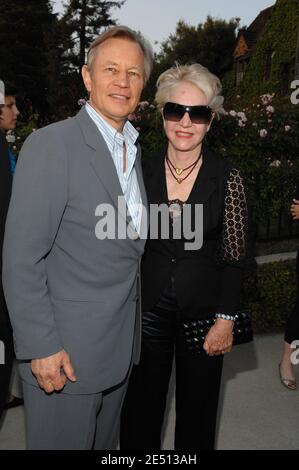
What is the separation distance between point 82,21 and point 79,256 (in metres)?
41.2

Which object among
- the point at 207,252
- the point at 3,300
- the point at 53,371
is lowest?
the point at 53,371

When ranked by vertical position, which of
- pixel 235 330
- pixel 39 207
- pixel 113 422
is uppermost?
pixel 39 207

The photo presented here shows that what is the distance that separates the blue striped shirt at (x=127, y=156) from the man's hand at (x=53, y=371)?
61 centimetres

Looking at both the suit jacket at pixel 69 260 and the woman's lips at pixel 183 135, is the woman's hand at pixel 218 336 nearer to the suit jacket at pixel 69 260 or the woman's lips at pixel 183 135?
the suit jacket at pixel 69 260

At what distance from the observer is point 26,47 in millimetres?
Result: 37906

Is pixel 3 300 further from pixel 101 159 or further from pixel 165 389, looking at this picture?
pixel 165 389

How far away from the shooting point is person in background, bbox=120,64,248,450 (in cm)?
237

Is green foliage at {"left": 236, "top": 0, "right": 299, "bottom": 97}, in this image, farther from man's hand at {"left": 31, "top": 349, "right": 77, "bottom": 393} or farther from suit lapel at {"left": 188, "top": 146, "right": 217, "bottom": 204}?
man's hand at {"left": 31, "top": 349, "right": 77, "bottom": 393}

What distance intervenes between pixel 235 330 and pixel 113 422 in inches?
31.5

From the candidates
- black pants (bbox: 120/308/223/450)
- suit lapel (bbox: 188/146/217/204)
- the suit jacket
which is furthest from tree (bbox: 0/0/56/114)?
the suit jacket

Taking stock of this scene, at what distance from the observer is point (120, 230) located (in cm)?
187

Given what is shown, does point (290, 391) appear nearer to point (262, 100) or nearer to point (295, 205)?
point (295, 205)

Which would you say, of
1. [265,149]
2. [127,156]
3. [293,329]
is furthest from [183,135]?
[265,149]
